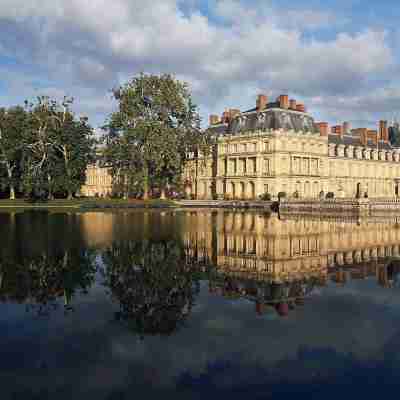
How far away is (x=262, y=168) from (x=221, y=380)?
59.8 m

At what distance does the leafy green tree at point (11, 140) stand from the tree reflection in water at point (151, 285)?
49.4 m

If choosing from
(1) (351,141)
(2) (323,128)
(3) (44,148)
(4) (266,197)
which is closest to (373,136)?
(1) (351,141)

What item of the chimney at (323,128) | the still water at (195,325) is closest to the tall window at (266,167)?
the chimney at (323,128)

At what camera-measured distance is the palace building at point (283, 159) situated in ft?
209

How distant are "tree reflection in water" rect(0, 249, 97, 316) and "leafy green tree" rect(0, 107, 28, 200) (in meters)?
49.2

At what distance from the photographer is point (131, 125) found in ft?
189

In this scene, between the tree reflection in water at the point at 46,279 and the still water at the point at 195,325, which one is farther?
the tree reflection in water at the point at 46,279

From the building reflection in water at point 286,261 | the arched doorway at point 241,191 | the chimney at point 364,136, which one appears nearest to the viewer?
the building reflection in water at point 286,261

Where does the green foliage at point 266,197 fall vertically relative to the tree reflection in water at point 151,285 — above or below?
above

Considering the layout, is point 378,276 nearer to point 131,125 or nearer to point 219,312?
point 219,312

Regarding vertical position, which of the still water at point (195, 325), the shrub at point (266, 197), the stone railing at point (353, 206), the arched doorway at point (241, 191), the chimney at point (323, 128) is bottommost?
the still water at point (195, 325)

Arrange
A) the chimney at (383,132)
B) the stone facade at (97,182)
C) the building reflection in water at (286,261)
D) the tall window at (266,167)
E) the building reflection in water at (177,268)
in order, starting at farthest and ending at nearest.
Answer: the stone facade at (97,182) → the chimney at (383,132) → the tall window at (266,167) → the building reflection in water at (286,261) → the building reflection in water at (177,268)

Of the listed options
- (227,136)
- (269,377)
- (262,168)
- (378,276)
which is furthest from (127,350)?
(227,136)

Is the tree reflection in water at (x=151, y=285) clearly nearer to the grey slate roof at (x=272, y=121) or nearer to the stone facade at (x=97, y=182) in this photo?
the grey slate roof at (x=272, y=121)
